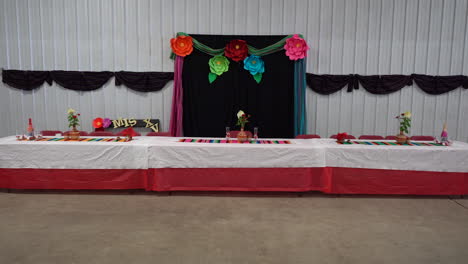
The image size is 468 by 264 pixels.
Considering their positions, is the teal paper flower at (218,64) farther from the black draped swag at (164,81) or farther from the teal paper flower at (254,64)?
the black draped swag at (164,81)

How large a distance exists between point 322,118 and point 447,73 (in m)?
2.67

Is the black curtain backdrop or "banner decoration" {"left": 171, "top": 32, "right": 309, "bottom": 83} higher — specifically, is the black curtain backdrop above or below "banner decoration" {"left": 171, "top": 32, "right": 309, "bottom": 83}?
below

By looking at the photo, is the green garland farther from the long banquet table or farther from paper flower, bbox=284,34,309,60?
the long banquet table

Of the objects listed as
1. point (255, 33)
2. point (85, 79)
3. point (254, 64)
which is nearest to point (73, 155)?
point (85, 79)

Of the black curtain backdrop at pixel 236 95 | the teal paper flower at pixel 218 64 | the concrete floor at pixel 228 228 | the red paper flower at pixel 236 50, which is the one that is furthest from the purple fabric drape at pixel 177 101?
the concrete floor at pixel 228 228

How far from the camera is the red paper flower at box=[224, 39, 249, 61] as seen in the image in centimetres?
568

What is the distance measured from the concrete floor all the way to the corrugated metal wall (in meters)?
2.62

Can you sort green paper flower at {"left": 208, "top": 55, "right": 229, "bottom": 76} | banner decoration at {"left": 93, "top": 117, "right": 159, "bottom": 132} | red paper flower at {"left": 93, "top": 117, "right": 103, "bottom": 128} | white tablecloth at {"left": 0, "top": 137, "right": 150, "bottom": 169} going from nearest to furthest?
white tablecloth at {"left": 0, "top": 137, "right": 150, "bottom": 169} → green paper flower at {"left": 208, "top": 55, "right": 229, "bottom": 76} → red paper flower at {"left": 93, "top": 117, "right": 103, "bottom": 128} → banner decoration at {"left": 93, "top": 117, "right": 159, "bottom": 132}

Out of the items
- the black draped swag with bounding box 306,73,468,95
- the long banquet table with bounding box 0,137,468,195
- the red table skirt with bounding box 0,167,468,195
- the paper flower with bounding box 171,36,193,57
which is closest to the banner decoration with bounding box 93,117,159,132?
the paper flower with bounding box 171,36,193,57

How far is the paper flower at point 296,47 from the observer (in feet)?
18.6

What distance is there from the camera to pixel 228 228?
116 inches

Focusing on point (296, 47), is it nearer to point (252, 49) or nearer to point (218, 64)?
point (252, 49)

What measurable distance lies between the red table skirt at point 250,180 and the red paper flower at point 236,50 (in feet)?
8.89

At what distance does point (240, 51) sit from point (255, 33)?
57 cm
